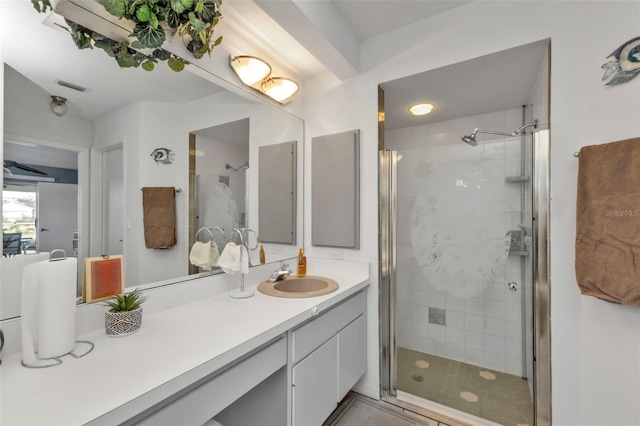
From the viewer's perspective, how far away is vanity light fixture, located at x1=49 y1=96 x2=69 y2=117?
103 centimetres

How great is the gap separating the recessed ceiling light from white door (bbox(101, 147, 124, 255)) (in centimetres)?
213

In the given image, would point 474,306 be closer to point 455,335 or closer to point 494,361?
point 455,335

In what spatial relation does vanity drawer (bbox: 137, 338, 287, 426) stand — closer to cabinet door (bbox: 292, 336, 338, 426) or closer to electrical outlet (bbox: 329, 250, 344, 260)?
cabinet door (bbox: 292, 336, 338, 426)

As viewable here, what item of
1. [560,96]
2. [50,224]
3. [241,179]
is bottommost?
[50,224]

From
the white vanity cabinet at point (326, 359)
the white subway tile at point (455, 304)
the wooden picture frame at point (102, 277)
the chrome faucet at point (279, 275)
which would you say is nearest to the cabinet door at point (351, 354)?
the white vanity cabinet at point (326, 359)

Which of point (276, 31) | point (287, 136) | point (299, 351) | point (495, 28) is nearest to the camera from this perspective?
point (299, 351)

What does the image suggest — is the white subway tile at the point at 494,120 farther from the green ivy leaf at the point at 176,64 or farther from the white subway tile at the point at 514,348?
the green ivy leaf at the point at 176,64

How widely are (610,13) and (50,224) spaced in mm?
2543

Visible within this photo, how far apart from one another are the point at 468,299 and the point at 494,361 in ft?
1.88

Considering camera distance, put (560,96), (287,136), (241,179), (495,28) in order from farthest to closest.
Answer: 1. (287,136)
2. (241,179)
3. (495,28)
4. (560,96)

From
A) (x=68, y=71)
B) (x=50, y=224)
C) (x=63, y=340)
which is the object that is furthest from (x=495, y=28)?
(x=63, y=340)

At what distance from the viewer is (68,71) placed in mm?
1065

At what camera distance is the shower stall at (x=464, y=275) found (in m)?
1.67

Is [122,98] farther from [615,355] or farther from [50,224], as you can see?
[615,355]
